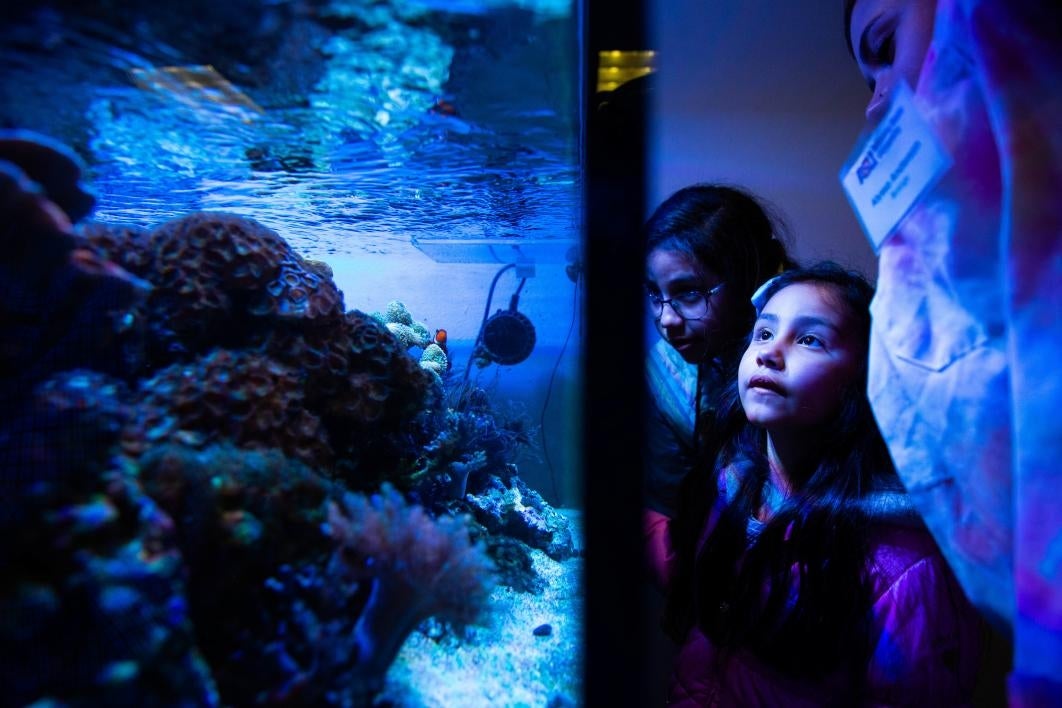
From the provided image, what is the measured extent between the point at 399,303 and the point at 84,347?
304 cm

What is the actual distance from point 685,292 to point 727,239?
263 millimetres

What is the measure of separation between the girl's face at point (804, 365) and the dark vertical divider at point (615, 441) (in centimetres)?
81

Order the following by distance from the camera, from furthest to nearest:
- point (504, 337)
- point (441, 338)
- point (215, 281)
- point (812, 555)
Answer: point (441, 338) < point (504, 337) < point (215, 281) < point (812, 555)

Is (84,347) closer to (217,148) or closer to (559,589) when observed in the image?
(559,589)

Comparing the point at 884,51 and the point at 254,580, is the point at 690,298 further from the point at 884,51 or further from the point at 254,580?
the point at 254,580

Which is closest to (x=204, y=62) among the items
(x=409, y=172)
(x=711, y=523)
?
(x=409, y=172)

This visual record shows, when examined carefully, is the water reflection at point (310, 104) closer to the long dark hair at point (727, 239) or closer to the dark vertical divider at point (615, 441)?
the long dark hair at point (727, 239)

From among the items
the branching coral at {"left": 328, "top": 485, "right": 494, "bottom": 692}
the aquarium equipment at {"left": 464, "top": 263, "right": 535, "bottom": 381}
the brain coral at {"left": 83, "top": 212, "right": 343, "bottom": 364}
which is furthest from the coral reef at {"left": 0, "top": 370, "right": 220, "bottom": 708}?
the aquarium equipment at {"left": 464, "top": 263, "right": 535, "bottom": 381}

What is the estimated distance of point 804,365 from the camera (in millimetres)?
1510

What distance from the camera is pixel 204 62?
1.62 metres

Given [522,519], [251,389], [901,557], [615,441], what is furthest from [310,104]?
[901,557]

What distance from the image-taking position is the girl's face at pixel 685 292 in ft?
6.46

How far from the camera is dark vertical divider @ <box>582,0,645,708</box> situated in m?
0.88

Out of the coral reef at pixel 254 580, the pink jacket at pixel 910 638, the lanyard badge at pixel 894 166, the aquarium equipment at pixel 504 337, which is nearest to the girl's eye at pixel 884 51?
the lanyard badge at pixel 894 166
